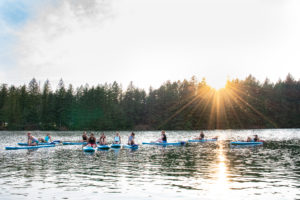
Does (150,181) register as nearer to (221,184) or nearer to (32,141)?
(221,184)

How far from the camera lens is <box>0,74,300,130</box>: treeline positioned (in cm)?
12031

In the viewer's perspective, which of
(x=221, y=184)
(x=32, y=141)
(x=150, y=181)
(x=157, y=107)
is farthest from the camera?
(x=157, y=107)

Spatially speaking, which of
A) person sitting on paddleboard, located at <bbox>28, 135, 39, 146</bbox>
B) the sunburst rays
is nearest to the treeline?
the sunburst rays

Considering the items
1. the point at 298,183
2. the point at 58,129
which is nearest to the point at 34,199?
the point at 298,183

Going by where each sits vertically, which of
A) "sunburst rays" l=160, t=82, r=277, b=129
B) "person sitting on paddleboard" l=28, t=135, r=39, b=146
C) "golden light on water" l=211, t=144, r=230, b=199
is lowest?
"golden light on water" l=211, t=144, r=230, b=199

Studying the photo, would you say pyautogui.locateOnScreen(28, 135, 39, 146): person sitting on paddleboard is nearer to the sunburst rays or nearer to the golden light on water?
the golden light on water

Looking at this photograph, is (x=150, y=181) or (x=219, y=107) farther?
A: (x=219, y=107)

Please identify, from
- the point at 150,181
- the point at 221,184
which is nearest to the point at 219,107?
the point at 221,184

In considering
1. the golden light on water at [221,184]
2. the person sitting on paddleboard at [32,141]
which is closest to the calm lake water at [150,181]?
the golden light on water at [221,184]

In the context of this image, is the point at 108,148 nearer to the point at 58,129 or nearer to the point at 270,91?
the point at 58,129

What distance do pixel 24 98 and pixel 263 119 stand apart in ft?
356

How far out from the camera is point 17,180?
1725 cm

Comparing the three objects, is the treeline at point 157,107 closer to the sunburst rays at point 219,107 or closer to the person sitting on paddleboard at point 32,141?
the sunburst rays at point 219,107

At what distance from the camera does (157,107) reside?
130 meters
